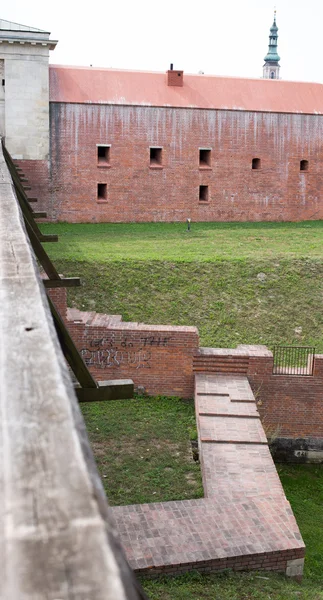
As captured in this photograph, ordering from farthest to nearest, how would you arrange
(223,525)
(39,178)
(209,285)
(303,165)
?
(303,165)
(39,178)
(209,285)
(223,525)

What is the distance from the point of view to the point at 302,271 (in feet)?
47.8

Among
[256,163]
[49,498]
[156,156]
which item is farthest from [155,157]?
[49,498]

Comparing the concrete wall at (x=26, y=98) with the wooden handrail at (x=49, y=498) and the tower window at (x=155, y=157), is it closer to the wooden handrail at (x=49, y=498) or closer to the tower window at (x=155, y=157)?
the tower window at (x=155, y=157)

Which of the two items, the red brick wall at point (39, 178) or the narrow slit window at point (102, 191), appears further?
the narrow slit window at point (102, 191)

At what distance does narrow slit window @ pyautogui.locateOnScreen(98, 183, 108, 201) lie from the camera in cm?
2142

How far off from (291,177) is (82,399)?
67.4ft

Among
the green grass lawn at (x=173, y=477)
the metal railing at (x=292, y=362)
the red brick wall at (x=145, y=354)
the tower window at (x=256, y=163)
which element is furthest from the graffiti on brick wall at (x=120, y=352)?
the tower window at (x=256, y=163)

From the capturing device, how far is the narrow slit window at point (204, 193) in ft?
73.3

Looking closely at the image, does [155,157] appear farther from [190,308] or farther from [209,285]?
[190,308]

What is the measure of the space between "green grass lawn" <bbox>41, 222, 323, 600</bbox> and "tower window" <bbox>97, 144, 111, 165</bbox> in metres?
2.33

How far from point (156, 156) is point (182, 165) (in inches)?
37.5

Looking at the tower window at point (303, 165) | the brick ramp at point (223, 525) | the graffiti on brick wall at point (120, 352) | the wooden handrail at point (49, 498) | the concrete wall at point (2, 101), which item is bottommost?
the brick ramp at point (223, 525)

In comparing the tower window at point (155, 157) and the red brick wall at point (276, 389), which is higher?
the tower window at point (155, 157)

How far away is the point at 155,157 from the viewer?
2205cm
